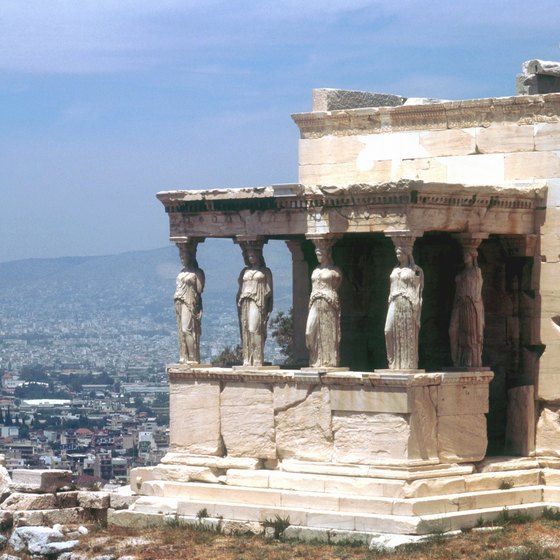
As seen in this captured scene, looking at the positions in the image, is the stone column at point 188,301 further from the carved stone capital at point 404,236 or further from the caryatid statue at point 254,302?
the carved stone capital at point 404,236

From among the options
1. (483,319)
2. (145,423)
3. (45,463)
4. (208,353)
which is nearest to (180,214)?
(483,319)

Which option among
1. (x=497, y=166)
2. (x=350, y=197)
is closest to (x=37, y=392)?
(x=497, y=166)

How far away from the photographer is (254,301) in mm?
29469

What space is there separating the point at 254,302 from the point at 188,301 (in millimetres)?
1016

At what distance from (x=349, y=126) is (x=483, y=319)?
3.15 meters

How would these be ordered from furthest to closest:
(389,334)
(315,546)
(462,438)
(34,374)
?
1. (34,374)
2. (462,438)
3. (389,334)
4. (315,546)

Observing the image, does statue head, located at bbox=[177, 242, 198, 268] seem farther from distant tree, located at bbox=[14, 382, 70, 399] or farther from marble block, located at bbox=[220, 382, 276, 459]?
distant tree, located at bbox=[14, 382, 70, 399]

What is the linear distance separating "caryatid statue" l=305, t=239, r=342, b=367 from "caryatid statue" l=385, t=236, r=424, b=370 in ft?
2.77

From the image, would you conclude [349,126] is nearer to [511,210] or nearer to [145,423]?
[511,210]

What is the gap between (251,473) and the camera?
95.7 feet

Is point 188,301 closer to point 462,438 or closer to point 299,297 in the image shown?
point 299,297

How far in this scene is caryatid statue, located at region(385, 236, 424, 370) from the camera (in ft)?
92.4

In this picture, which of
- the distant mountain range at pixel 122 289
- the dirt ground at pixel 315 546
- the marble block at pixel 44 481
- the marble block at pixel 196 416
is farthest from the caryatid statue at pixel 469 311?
the distant mountain range at pixel 122 289

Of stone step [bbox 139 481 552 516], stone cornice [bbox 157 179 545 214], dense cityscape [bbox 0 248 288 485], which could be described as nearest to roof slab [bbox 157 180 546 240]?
stone cornice [bbox 157 179 545 214]
